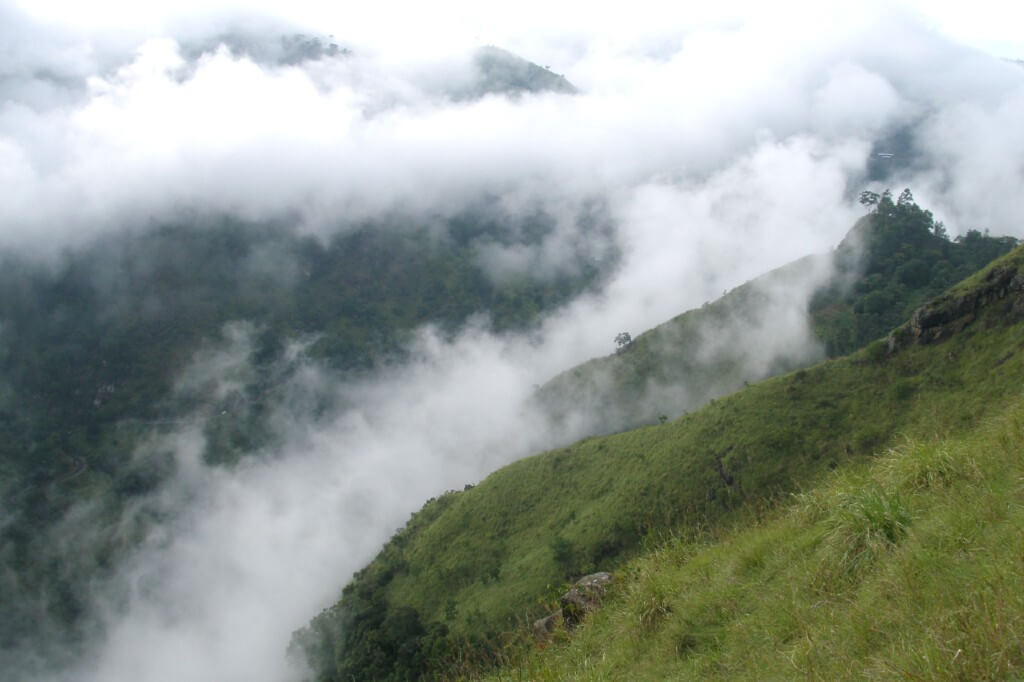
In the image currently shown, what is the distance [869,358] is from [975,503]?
2596 inches

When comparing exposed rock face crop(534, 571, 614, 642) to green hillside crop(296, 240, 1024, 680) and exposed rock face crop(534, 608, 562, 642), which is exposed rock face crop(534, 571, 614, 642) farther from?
green hillside crop(296, 240, 1024, 680)

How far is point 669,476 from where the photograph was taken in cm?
6594

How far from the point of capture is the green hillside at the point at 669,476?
5484 cm

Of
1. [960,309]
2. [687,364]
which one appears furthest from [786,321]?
[960,309]

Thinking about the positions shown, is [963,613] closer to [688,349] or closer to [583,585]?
[583,585]

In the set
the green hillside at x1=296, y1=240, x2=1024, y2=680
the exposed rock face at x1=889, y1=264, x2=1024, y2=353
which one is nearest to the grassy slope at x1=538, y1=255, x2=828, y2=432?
the green hillside at x1=296, y1=240, x2=1024, y2=680

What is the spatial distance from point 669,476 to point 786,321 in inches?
2573

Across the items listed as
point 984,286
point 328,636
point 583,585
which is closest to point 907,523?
point 583,585

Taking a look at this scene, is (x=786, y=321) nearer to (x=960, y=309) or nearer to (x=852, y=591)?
(x=960, y=309)

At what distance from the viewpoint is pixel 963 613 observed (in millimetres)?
5477

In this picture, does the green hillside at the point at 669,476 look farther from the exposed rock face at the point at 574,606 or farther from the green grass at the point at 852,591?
the green grass at the point at 852,591

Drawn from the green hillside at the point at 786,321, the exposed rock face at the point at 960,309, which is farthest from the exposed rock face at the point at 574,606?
the green hillside at the point at 786,321

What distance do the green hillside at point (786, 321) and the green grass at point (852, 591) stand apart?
101522 mm

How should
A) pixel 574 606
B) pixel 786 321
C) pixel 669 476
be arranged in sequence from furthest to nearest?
pixel 786 321
pixel 669 476
pixel 574 606
